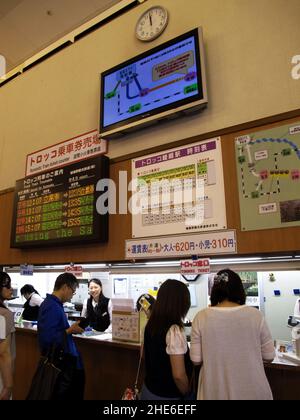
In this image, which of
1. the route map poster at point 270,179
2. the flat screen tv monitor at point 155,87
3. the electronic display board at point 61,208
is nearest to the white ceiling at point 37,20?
the flat screen tv monitor at point 155,87

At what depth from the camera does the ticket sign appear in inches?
81.1

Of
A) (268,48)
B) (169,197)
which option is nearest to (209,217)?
(169,197)

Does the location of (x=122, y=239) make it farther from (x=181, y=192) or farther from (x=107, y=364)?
(x=107, y=364)

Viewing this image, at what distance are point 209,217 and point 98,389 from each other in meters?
1.83

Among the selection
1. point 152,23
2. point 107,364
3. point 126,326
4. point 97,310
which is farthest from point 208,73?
point 97,310

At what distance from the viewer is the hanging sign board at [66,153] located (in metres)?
2.95

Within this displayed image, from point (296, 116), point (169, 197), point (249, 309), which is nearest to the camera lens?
point (249, 309)

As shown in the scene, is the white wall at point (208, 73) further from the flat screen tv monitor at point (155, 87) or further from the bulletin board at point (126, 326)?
the bulletin board at point (126, 326)

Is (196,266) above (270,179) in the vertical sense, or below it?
below

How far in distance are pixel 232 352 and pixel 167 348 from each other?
0.36 metres

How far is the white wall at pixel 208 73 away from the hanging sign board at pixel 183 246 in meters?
0.82

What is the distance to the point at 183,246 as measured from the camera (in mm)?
2160
